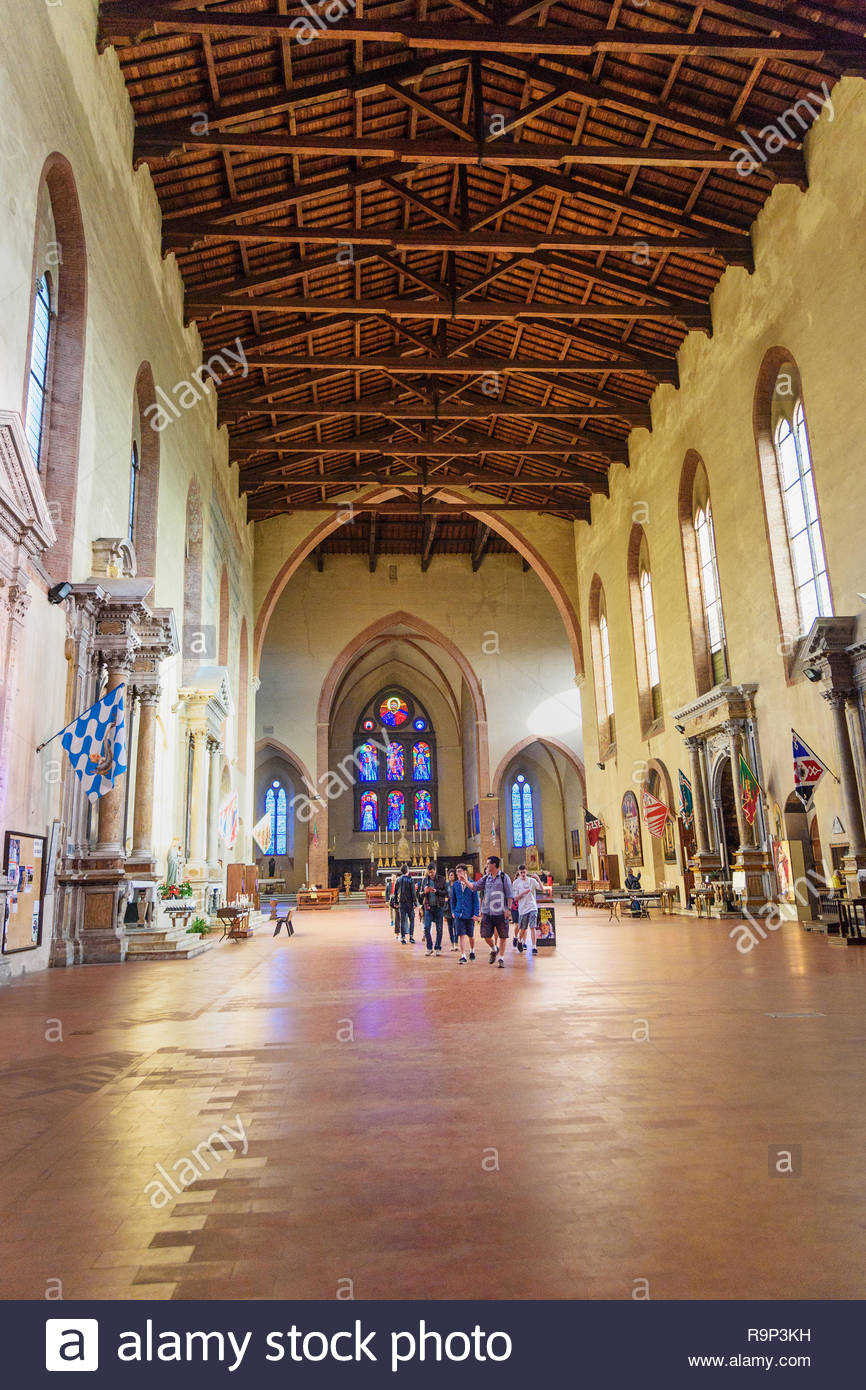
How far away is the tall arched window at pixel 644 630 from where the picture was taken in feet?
76.7

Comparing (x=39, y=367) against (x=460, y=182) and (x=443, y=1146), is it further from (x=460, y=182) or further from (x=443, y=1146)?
(x=443, y=1146)

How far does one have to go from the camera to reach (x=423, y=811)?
41188 mm

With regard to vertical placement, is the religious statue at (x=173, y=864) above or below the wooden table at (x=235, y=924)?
→ above

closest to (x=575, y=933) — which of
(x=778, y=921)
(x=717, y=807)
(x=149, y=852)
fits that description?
(x=778, y=921)

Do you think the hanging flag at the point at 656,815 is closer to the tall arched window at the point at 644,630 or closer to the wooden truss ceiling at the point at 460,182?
the tall arched window at the point at 644,630

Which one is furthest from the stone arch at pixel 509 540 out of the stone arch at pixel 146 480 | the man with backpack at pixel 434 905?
the man with backpack at pixel 434 905

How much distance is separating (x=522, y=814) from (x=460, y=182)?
28.2 metres

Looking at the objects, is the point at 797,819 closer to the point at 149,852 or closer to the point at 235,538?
the point at 149,852

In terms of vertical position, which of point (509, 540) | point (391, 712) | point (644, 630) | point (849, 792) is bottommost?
point (849, 792)

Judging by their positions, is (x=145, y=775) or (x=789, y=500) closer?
(x=145, y=775)

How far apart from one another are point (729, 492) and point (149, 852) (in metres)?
12.3

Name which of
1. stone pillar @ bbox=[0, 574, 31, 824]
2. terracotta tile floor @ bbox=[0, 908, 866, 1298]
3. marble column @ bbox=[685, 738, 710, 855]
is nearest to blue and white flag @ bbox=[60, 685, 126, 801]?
stone pillar @ bbox=[0, 574, 31, 824]

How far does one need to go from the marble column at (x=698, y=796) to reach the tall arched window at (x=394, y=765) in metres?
22.5

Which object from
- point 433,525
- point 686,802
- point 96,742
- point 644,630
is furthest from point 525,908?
point 433,525
